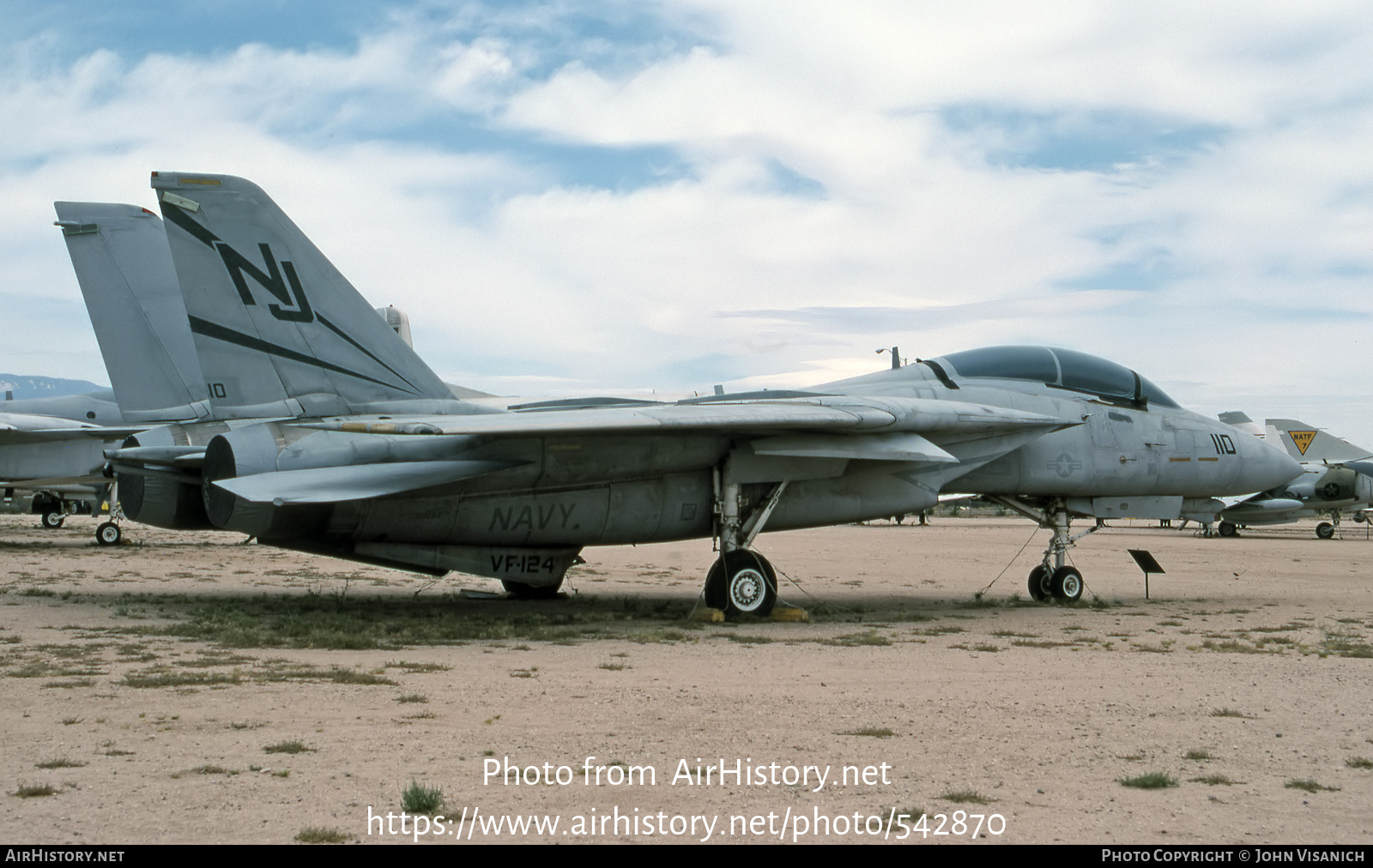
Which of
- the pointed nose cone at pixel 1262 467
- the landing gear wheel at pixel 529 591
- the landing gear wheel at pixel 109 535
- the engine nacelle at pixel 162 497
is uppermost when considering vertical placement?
the pointed nose cone at pixel 1262 467

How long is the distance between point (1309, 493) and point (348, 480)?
3552 cm

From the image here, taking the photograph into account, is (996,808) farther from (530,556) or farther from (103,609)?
(103,609)

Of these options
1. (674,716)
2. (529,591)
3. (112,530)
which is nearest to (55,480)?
(112,530)

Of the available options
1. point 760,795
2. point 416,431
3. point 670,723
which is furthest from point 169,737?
point 416,431

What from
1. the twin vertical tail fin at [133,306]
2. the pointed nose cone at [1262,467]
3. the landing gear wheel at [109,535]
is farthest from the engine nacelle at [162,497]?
the landing gear wheel at [109,535]

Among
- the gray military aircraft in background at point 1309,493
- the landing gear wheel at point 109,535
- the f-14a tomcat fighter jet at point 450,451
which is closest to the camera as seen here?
the f-14a tomcat fighter jet at point 450,451

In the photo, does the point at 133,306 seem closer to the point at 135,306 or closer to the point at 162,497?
the point at 135,306

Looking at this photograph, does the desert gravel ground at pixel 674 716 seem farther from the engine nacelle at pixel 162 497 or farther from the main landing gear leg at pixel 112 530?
the main landing gear leg at pixel 112 530

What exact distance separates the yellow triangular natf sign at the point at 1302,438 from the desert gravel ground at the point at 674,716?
94.7 feet

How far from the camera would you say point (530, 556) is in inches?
444

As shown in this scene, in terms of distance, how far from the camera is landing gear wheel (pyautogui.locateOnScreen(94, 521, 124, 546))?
23656mm

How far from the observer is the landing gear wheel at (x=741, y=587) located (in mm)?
10641

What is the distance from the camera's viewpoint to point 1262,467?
531 inches

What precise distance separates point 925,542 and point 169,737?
1080 inches
